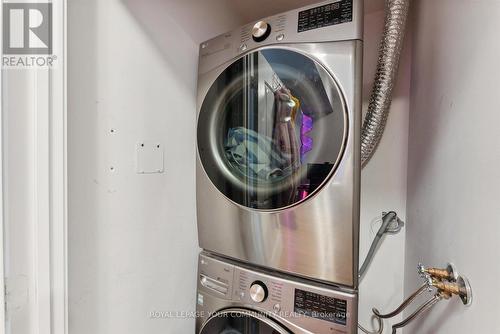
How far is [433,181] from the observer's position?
88cm

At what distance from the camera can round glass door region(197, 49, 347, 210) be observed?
0.81 meters

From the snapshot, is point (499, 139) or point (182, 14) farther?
point (182, 14)

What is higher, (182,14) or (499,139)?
(182,14)

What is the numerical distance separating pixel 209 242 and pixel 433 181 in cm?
84

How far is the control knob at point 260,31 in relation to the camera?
2.99 ft

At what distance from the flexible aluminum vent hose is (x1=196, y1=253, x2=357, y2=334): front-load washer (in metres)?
0.63

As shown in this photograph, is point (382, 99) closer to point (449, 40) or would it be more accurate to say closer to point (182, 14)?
point (449, 40)

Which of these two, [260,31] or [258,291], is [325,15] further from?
[258,291]

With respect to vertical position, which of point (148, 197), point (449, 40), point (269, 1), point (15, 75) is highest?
point (269, 1)

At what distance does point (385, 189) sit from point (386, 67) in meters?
0.58

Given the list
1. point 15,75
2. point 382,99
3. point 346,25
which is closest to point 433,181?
point 382,99

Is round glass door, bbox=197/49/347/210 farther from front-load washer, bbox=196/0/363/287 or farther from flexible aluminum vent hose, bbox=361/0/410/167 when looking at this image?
flexible aluminum vent hose, bbox=361/0/410/167

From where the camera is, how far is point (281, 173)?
3.01 feet

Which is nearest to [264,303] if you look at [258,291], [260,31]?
[258,291]
